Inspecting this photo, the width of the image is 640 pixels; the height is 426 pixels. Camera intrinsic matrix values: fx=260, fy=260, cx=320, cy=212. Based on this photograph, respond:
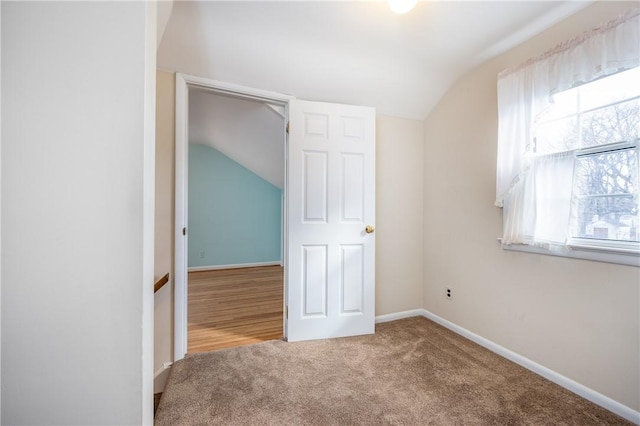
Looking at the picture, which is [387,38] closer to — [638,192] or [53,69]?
[638,192]

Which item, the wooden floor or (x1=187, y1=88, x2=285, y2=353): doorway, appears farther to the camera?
(x1=187, y1=88, x2=285, y2=353): doorway

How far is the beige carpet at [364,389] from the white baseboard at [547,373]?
0.12ft

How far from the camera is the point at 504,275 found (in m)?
1.95

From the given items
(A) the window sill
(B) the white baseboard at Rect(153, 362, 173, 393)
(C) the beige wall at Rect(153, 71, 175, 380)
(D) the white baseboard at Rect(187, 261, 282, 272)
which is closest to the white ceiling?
(C) the beige wall at Rect(153, 71, 175, 380)

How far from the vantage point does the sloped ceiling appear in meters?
3.00

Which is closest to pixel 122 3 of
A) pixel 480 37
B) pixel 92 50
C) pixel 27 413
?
pixel 92 50

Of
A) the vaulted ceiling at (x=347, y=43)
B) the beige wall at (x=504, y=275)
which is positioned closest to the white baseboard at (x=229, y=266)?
the beige wall at (x=504, y=275)

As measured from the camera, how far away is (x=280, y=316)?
277 centimetres

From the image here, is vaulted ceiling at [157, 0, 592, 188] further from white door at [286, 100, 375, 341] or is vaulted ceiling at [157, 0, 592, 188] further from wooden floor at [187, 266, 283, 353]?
wooden floor at [187, 266, 283, 353]

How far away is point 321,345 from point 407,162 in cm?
→ 192

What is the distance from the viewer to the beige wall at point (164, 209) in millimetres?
1812

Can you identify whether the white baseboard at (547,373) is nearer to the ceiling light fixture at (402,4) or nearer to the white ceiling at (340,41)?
the white ceiling at (340,41)

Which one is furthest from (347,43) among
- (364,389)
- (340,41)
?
(364,389)

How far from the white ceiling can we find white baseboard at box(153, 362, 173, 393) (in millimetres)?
2091
